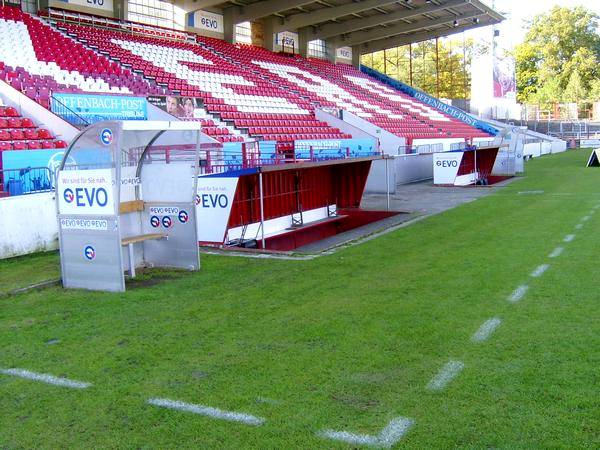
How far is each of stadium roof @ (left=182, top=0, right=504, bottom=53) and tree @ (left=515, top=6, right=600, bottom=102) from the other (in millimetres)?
43592

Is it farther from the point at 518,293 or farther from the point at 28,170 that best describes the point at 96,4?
the point at 518,293

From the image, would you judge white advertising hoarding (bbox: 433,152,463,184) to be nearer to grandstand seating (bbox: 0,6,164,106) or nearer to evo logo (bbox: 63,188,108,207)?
grandstand seating (bbox: 0,6,164,106)

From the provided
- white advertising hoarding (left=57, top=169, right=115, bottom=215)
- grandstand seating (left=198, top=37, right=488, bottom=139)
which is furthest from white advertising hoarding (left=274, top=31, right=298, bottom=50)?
→ white advertising hoarding (left=57, top=169, right=115, bottom=215)

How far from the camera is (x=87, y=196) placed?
7988 mm

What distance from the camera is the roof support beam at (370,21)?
39228 mm

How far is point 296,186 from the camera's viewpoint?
15.5m

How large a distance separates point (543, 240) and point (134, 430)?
879 centimetres

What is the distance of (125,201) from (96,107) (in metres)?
9.05

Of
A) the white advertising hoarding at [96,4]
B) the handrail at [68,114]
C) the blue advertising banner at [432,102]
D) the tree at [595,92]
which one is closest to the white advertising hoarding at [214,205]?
the handrail at [68,114]

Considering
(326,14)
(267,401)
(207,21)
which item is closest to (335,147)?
(267,401)

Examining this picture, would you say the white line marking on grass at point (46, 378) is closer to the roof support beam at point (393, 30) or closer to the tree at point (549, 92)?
the roof support beam at point (393, 30)

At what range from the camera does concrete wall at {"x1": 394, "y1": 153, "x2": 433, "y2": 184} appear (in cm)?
2584

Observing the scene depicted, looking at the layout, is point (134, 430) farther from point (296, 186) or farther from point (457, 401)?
point (296, 186)

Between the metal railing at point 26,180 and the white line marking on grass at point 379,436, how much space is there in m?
9.18
